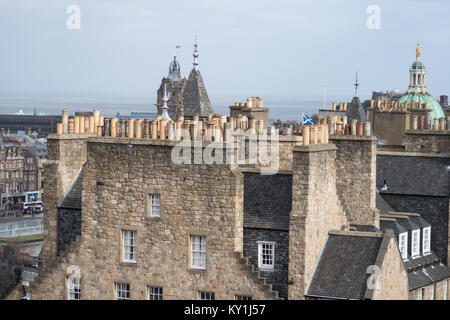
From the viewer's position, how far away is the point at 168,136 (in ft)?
111

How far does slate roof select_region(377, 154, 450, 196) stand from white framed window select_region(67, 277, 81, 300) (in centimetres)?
1592

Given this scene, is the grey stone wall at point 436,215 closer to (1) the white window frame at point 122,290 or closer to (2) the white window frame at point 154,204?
(2) the white window frame at point 154,204

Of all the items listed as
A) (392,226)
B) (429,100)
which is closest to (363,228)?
(392,226)

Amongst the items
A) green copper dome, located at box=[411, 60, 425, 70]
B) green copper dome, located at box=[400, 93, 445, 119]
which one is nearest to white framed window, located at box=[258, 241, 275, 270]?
green copper dome, located at box=[400, 93, 445, 119]

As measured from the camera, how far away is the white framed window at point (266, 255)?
33125 mm

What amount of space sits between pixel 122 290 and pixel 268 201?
576cm

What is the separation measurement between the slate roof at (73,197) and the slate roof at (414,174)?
48.4 ft

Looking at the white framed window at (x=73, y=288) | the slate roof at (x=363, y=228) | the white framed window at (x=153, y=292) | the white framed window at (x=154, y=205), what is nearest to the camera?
the white framed window at (x=154, y=205)

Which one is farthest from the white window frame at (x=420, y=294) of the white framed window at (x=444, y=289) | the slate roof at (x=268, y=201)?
the slate roof at (x=268, y=201)

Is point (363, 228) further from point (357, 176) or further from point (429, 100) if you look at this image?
point (429, 100)

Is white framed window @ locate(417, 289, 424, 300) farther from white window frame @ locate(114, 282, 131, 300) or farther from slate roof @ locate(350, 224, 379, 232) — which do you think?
white window frame @ locate(114, 282, 131, 300)

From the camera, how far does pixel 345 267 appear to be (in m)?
32.5

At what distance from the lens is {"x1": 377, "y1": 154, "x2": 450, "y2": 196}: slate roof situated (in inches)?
1730
